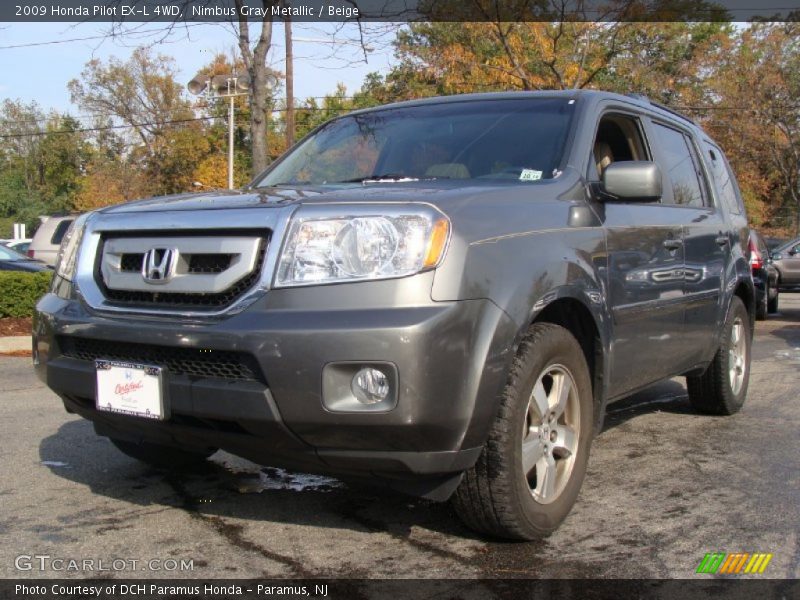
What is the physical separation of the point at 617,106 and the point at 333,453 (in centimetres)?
256

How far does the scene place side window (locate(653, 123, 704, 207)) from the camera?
192 inches

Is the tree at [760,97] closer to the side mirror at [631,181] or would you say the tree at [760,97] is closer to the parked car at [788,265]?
the parked car at [788,265]

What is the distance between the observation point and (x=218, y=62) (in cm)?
4872

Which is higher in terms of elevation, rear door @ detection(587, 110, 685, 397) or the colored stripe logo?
rear door @ detection(587, 110, 685, 397)

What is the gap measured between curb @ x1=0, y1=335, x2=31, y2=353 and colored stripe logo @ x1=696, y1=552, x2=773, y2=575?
8.56 metres

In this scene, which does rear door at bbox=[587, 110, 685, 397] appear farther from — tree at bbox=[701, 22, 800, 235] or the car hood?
tree at bbox=[701, 22, 800, 235]

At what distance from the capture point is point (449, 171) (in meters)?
3.93

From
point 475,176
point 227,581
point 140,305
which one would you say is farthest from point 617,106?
point 227,581

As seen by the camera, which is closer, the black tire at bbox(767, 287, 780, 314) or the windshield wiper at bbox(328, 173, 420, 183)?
the windshield wiper at bbox(328, 173, 420, 183)

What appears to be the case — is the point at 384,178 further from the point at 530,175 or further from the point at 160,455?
the point at 160,455

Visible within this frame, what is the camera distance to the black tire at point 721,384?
18.2 feet

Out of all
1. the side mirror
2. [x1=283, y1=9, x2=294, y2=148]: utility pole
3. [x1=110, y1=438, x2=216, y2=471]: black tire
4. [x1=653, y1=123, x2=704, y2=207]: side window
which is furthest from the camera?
[x1=283, y1=9, x2=294, y2=148]: utility pole

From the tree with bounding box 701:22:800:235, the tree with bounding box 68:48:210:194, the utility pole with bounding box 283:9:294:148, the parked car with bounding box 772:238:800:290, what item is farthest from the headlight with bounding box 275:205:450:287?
the tree with bounding box 68:48:210:194

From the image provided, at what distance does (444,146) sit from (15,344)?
7613mm
